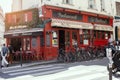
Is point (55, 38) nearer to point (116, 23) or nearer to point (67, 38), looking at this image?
point (67, 38)

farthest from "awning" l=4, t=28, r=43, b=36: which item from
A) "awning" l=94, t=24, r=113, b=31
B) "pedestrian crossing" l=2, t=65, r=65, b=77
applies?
"awning" l=94, t=24, r=113, b=31

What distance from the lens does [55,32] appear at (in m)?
20.0

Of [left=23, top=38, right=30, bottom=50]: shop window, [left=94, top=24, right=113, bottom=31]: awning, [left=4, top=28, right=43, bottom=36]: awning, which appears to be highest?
[left=94, top=24, right=113, bottom=31]: awning

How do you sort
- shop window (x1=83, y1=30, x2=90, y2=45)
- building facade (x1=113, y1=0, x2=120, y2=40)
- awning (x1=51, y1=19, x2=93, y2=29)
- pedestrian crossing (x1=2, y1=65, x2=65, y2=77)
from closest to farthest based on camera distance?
pedestrian crossing (x1=2, y1=65, x2=65, y2=77)
awning (x1=51, y1=19, x2=93, y2=29)
shop window (x1=83, y1=30, x2=90, y2=45)
building facade (x1=113, y1=0, x2=120, y2=40)

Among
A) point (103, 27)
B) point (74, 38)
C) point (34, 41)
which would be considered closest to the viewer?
point (34, 41)

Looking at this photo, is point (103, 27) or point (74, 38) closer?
point (74, 38)

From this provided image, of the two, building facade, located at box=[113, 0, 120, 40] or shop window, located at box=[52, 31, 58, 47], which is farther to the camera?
building facade, located at box=[113, 0, 120, 40]

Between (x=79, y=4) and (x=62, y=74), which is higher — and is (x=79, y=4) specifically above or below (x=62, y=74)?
above

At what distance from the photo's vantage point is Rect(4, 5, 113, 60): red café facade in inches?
754

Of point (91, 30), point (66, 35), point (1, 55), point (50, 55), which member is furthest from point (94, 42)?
point (1, 55)

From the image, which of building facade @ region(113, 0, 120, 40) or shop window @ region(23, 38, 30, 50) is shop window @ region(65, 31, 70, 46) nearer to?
shop window @ region(23, 38, 30, 50)

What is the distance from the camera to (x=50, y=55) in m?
19.3

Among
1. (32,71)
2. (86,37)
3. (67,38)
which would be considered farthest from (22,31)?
(32,71)

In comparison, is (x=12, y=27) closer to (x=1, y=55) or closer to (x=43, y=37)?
(x=43, y=37)
